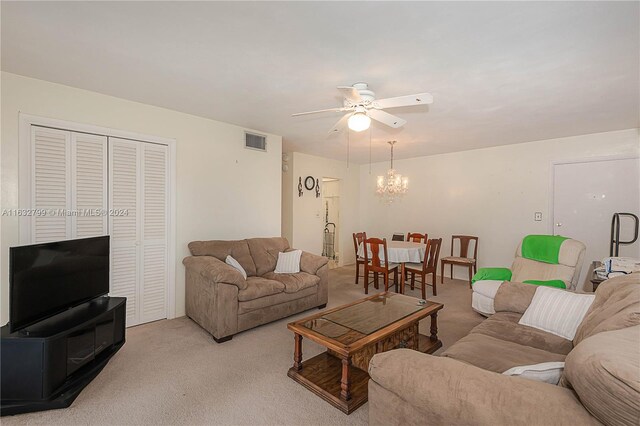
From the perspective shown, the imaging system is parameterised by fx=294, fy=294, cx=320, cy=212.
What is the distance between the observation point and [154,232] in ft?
11.3

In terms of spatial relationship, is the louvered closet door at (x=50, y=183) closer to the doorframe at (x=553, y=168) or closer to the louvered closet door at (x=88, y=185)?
the louvered closet door at (x=88, y=185)

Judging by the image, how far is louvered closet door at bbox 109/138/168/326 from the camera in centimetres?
316

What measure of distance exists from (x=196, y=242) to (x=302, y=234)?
2.70 m

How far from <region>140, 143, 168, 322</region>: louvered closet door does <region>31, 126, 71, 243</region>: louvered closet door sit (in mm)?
671

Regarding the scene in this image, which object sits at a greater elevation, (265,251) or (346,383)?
(265,251)

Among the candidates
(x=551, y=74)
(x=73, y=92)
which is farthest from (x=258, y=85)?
(x=551, y=74)

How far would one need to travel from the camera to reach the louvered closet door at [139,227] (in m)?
3.16

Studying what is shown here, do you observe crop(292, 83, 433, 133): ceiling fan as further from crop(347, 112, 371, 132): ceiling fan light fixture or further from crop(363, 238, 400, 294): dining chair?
crop(363, 238, 400, 294): dining chair

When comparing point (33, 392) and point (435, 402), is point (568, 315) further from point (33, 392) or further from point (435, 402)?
point (33, 392)

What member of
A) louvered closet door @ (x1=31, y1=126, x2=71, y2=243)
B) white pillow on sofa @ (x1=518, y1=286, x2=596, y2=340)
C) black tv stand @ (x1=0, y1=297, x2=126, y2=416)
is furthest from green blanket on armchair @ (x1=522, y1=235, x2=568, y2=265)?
louvered closet door @ (x1=31, y1=126, x2=71, y2=243)

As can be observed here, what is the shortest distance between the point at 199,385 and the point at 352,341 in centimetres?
120

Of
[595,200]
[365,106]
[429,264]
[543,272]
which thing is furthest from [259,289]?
[595,200]

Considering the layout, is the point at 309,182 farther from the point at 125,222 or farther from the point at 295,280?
the point at 125,222

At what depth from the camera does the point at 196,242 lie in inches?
142
